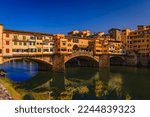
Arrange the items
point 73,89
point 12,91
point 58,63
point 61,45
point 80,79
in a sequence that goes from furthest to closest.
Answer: point 61,45, point 58,63, point 80,79, point 73,89, point 12,91

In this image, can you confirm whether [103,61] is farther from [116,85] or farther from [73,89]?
[73,89]

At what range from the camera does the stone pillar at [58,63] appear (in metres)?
46.8

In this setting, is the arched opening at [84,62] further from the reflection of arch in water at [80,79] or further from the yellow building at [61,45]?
the reflection of arch in water at [80,79]

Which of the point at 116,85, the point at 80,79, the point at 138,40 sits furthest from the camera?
the point at 138,40

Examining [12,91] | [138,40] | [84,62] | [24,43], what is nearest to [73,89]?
[12,91]

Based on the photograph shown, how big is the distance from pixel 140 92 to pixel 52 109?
19943 mm

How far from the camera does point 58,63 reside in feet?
156

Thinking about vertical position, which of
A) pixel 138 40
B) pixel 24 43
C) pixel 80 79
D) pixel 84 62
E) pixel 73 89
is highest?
pixel 138 40

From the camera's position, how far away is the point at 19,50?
143 ft

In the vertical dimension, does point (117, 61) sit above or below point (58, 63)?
below

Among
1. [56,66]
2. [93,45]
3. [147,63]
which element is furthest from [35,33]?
[147,63]

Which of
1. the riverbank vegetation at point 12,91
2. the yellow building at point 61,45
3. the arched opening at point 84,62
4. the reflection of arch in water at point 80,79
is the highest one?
the yellow building at point 61,45

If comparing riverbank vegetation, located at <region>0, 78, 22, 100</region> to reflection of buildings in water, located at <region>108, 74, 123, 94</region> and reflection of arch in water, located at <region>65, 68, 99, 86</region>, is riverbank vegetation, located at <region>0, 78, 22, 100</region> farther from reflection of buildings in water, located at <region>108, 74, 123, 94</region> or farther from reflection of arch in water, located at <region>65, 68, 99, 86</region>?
reflection of buildings in water, located at <region>108, 74, 123, 94</region>

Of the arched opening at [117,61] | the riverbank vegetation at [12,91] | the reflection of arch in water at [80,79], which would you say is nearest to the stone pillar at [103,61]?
the arched opening at [117,61]
